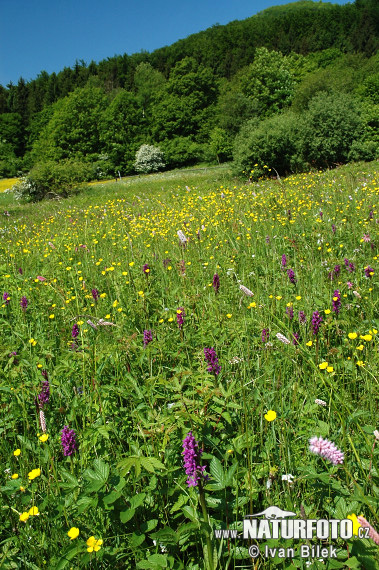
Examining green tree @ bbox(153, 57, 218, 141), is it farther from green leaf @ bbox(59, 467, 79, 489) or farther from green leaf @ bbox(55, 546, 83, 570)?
green leaf @ bbox(55, 546, 83, 570)

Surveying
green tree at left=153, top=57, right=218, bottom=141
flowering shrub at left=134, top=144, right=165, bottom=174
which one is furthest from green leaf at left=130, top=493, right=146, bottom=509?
green tree at left=153, top=57, right=218, bottom=141

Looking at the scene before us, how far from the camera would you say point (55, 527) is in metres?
1.36

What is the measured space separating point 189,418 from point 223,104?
168 feet

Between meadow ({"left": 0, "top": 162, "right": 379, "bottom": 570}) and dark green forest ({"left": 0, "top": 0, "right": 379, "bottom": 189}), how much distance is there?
10692 mm

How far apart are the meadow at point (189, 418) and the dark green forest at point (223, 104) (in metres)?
10.7

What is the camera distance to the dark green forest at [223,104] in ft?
53.2

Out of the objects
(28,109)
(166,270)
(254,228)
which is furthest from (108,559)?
(28,109)

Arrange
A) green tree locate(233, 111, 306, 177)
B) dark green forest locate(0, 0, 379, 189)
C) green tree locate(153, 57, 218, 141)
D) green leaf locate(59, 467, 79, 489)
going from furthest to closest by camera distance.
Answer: green tree locate(153, 57, 218, 141)
dark green forest locate(0, 0, 379, 189)
green tree locate(233, 111, 306, 177)
green leaf locate(59, 467, 79, 489)

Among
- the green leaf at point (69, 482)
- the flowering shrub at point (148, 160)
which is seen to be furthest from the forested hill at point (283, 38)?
the green leaf at point (69, 482)

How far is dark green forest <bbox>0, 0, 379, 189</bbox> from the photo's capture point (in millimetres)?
16219

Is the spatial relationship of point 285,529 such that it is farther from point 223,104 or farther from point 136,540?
point 223,104

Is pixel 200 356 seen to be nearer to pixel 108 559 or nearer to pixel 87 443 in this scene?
pixel 87 443

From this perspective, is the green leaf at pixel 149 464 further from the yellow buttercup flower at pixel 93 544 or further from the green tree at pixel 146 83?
the green tree at pixel 146 83

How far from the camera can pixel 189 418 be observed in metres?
1.43
